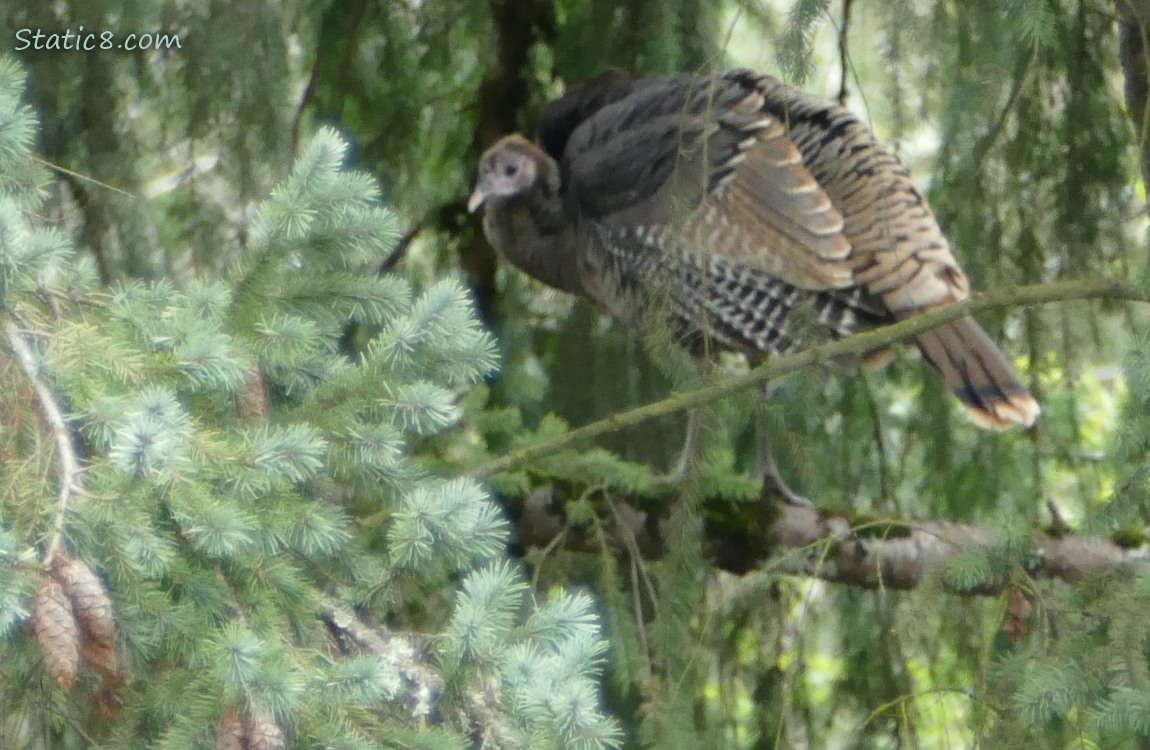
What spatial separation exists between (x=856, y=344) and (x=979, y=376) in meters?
1.06

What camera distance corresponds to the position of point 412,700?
1.53 m

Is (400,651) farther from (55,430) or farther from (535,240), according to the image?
(535,240)

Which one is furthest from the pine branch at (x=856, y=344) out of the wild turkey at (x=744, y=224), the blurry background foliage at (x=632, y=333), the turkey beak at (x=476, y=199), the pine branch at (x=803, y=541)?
the turkey beak at (x=476, y=199)

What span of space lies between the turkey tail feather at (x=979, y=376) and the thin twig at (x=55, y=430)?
222cm

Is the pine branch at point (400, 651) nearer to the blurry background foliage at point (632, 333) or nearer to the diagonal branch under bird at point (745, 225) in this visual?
the blurry background foliage at point (632, 333)

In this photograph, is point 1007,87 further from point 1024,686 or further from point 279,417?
point 279,417

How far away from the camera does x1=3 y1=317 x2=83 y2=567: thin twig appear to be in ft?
4.53

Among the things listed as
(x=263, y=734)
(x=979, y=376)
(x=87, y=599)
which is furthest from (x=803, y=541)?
(x=87, y=599)

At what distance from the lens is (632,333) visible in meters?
→ 3.76

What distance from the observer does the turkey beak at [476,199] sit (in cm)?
377

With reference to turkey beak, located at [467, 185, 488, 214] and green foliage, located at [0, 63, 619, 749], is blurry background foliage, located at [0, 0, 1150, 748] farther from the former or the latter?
green foliage, located at [0, 63, 619, 749]

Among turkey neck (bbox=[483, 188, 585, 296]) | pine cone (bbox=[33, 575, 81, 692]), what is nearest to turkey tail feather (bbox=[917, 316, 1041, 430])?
turkey neck (bbox=[483, 188, 585, 296])

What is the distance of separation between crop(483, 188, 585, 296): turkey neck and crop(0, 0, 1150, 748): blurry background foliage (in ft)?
0.29

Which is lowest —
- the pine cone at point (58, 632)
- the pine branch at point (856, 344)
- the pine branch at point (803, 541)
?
the pine cone at point (58, 632)
